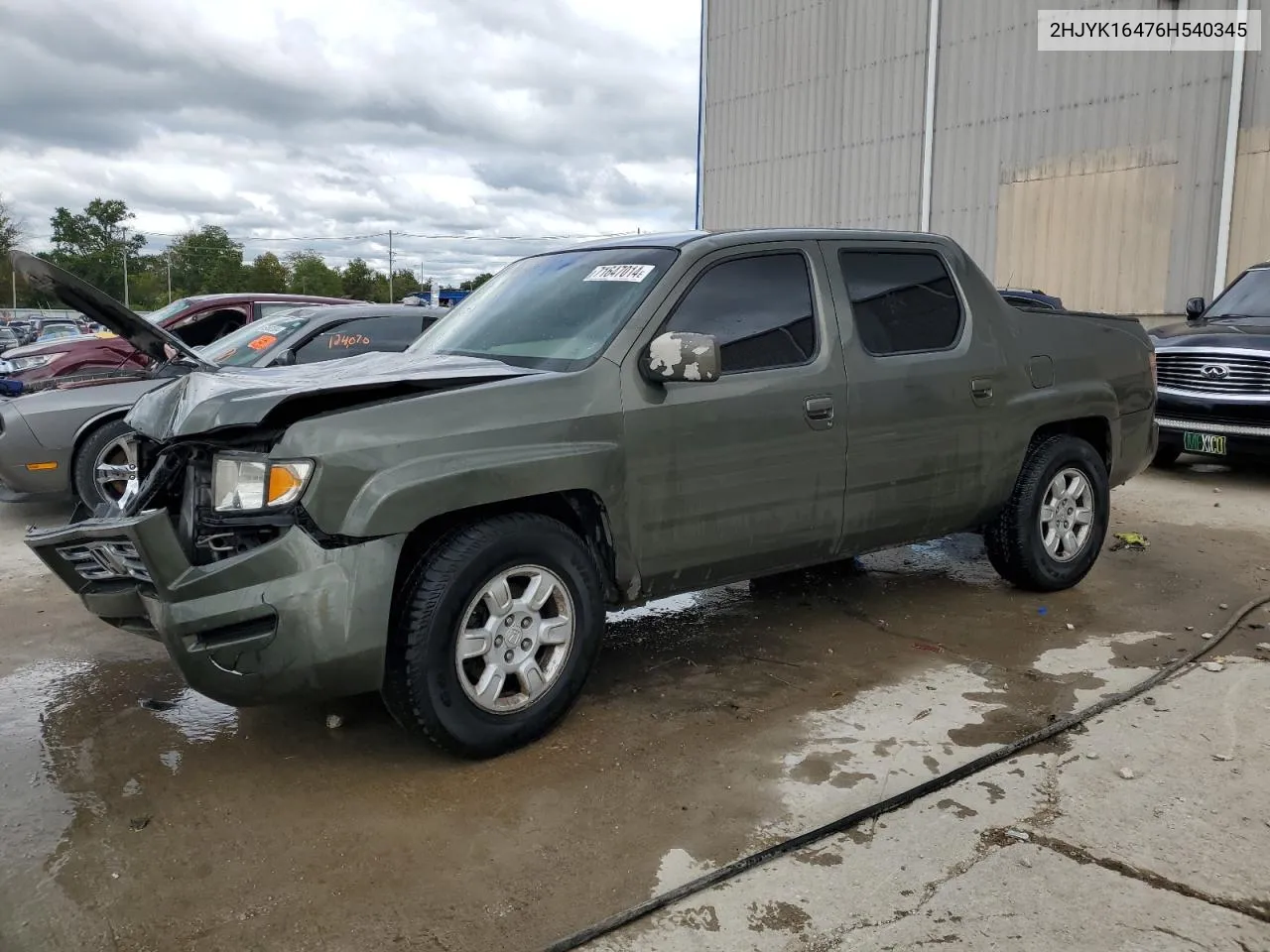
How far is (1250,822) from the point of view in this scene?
9.75ft

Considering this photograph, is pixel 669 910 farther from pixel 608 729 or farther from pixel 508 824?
pixel 608 729

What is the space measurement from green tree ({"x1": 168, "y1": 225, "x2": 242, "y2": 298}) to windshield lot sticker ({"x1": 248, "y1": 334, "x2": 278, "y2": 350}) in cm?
7053

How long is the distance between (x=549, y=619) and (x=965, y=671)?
1893mm

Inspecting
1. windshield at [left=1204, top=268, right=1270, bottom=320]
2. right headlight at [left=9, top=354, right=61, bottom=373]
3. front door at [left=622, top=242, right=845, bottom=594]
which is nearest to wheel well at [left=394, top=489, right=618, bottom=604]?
front door at [left=622, top=242, right=845, bottom=594]

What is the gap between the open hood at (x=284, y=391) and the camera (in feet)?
9.96

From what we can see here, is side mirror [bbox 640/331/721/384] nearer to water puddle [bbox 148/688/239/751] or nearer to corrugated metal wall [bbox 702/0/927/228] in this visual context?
water puddle [bbox 148/688/239/751]

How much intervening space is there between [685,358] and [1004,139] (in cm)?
1505

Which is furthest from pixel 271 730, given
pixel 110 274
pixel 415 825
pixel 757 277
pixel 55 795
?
pixel 110 274

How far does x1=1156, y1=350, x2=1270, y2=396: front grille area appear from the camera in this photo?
8.23m

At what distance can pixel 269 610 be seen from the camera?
2.97 metres

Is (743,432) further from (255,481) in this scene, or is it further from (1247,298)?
(1247,298)

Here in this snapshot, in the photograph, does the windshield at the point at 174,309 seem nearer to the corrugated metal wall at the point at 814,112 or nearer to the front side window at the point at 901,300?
the front side window at the point at 901,300

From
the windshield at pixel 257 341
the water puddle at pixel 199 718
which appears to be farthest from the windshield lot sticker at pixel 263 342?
the water puddle at pixel 199 718

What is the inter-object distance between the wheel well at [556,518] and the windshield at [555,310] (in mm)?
481
